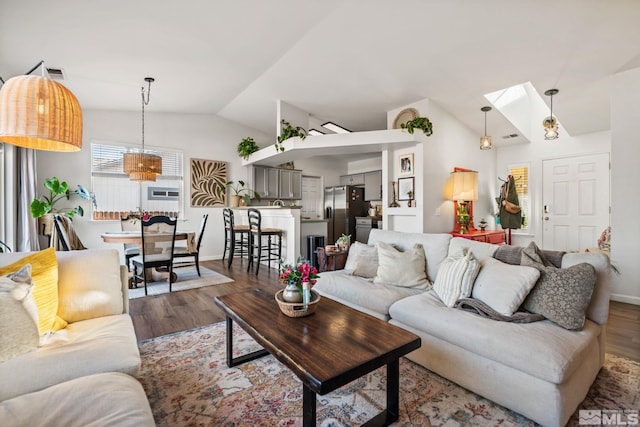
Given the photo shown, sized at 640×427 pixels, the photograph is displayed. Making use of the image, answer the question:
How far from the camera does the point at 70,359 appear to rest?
1314 mm

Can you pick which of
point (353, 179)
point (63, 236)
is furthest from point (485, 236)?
point (63, 236)

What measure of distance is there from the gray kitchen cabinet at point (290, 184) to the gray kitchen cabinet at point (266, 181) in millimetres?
139

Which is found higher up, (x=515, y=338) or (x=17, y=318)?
(x=17, y=318)

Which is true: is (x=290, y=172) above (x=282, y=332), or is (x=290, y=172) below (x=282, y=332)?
above

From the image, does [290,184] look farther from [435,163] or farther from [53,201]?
[53,201]

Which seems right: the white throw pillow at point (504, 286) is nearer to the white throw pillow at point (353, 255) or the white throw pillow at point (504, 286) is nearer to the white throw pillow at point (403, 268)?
the white throw pillow at point (403, 268)

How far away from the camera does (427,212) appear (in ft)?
15.1

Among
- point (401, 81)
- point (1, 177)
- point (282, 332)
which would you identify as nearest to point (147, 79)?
point (1, 177)

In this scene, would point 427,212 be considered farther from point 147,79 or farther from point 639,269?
point 147,79

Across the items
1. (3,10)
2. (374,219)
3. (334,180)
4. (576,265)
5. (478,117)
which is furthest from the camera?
(334,180)

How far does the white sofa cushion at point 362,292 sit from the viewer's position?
2.31 m

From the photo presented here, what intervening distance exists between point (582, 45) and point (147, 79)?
17.1 feet

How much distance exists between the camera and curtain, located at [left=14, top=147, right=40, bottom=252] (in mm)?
3939

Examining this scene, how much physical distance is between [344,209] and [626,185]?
5.16m
